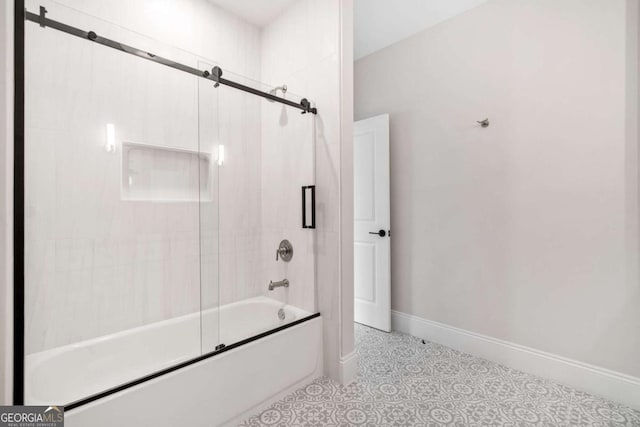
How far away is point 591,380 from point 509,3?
259 cm

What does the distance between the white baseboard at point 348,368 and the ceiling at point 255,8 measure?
8.57 ft

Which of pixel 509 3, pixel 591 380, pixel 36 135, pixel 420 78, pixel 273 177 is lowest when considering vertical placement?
pixel 591 380

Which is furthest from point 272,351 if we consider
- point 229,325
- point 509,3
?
point 509,3

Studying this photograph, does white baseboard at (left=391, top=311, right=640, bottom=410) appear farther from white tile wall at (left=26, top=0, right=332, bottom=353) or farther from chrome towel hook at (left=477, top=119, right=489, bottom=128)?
chrome towel hook at (left=477, top=119, right=489, bottom=128)

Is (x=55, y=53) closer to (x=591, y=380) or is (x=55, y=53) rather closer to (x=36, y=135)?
(x=36, y=135)

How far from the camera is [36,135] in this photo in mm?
1548

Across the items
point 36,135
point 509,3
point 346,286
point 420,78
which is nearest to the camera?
point 36,135

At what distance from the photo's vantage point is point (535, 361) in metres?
2.06

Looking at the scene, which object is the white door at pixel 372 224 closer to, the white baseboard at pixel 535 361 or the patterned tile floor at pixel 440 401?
the white baseboard at pixel 535 361

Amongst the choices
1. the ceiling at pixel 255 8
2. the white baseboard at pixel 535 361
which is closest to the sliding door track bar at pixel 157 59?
the ceiling at pixel 255 8

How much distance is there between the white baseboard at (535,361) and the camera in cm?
176

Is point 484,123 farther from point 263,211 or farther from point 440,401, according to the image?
point 440,401

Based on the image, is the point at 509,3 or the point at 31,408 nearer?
the point at 31,408

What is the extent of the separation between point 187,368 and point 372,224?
1.93 m
